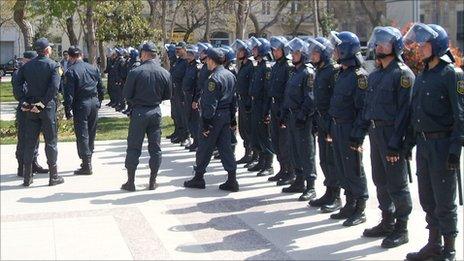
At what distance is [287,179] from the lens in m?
9.52

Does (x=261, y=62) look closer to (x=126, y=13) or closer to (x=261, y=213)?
(x=261, y=213)

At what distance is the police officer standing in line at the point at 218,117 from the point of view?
8781 millimetres

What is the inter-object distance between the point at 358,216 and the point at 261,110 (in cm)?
345

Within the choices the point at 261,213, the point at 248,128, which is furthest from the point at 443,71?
the point at 248,128

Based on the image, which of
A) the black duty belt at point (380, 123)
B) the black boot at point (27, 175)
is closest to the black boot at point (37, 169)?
the black boot at point (27, 175)

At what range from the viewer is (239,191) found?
9148 millimetres

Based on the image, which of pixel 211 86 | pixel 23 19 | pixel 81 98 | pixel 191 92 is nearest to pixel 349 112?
pixel 211 86

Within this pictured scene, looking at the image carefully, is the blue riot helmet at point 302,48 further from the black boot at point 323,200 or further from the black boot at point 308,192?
the black boot at point 323,200

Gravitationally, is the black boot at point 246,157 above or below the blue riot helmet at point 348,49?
below

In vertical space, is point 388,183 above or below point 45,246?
above

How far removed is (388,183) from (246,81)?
4727mm

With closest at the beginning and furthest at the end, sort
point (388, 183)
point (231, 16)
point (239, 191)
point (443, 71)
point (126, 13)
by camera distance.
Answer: point (443, 71), point (388, 183), point (239, 191), point (126, 13), point (231, 16)

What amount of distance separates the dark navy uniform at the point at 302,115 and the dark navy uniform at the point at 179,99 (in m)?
5.36

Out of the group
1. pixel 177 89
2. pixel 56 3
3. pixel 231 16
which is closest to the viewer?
pixel 177 89
